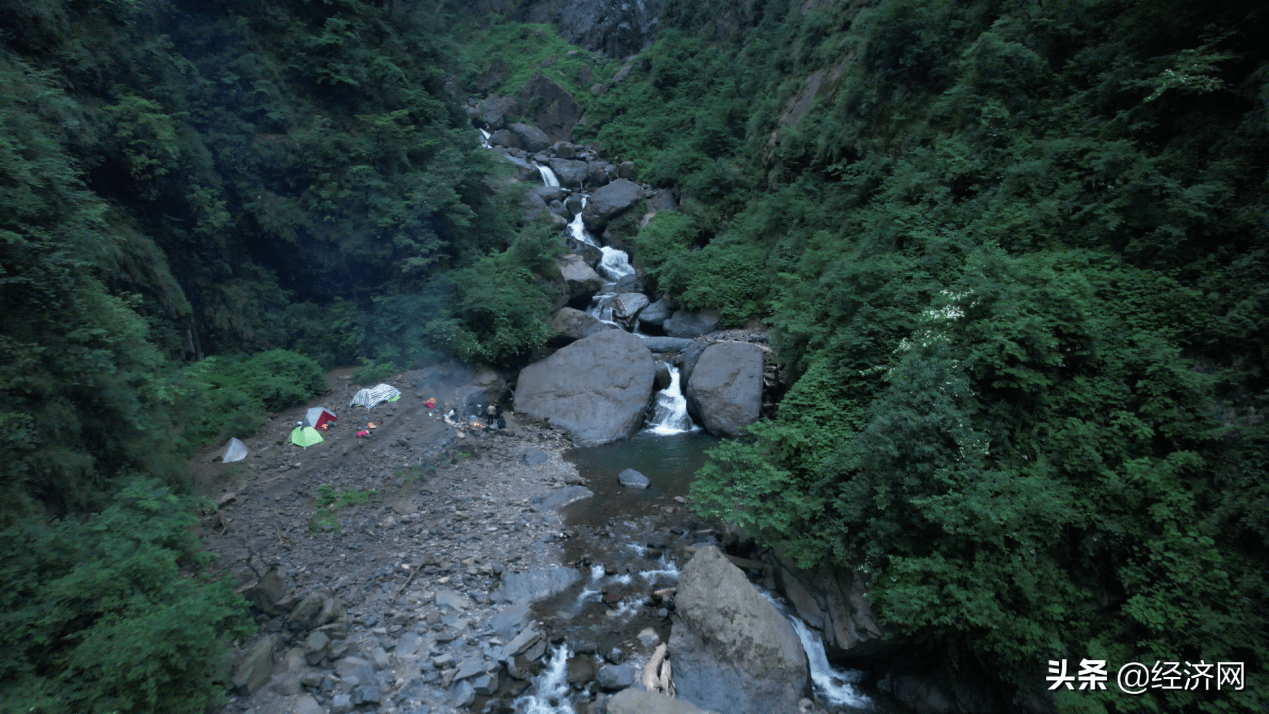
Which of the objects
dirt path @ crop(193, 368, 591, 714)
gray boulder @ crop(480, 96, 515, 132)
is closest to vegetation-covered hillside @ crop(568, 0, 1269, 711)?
dirt path @ crop(193, 368, 591, 714)

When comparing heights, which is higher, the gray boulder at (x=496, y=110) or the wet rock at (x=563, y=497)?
the gray boulder at (x=496, y=110)

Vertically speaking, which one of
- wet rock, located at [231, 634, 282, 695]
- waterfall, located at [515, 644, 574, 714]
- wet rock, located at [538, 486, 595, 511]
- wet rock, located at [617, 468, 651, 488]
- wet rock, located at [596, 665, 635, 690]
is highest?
wet rock, located at [596, 665, 635, 690]

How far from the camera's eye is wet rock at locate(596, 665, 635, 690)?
611cm

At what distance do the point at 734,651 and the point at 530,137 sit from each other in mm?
31227

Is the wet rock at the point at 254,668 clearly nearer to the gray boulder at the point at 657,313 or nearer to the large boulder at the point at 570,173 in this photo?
the gray boulder at the point at 657,313

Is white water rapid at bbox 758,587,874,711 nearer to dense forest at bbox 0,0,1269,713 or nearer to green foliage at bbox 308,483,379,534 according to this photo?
dense forest at bbox 0,0,1269,713

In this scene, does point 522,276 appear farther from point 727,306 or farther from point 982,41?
point 982,41

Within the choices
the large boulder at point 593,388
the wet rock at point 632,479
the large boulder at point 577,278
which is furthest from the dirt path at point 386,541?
the large boulder at point 577,278

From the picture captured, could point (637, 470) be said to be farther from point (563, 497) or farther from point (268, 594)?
point (268, 594)

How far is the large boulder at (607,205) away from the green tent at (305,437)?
50.5 ft

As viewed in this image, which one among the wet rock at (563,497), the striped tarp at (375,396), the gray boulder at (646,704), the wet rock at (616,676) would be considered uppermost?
the gray boulder at (646,704)

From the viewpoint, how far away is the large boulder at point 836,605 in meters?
5.87

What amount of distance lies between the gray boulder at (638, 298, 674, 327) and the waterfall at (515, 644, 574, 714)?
12890 mm

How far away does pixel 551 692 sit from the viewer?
6066 millimetres
